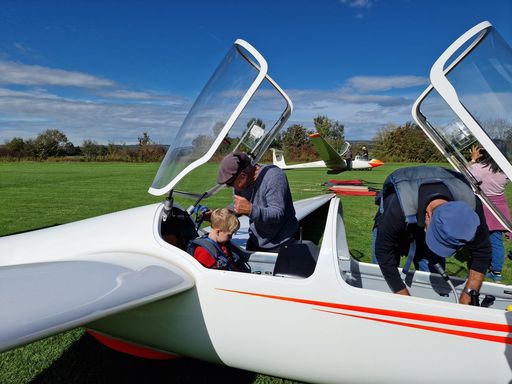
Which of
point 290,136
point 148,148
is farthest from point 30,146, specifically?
point 290,136

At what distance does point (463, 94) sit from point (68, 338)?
330 cm

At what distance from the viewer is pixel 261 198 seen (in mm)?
2438

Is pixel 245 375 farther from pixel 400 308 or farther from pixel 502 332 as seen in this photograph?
pixel 502 332

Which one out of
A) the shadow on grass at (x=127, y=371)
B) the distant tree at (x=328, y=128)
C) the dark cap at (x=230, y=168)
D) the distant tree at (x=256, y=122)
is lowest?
the shadow on grass at (x=127, y=371)

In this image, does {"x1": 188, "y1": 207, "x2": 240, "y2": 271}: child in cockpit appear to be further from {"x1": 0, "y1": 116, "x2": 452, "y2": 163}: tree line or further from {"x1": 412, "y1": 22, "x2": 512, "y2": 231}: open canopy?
{"x1": 0, "y1": 116, "x2": 452, "y2": 163}: tree line

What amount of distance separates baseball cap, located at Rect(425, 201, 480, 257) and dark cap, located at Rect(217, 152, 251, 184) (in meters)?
1.20

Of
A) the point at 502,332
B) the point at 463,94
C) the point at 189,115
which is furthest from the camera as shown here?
the point at 189,115

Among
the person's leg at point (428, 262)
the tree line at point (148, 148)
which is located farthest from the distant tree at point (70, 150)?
the person's leg at point (428, 262)

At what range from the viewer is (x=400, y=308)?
63.6 inches

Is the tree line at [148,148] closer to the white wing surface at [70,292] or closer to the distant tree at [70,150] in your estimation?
the distant tree at [70,150]

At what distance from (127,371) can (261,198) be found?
61.2 inches

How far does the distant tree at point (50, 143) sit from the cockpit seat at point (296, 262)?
5420 cm

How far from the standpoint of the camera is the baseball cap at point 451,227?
1612 millimetres

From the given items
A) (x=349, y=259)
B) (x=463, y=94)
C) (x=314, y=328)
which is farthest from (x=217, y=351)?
(x=463, y=94)
